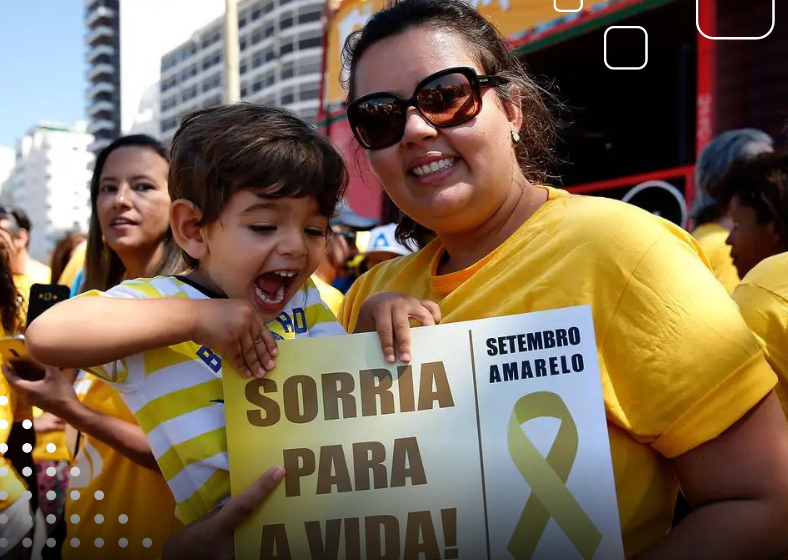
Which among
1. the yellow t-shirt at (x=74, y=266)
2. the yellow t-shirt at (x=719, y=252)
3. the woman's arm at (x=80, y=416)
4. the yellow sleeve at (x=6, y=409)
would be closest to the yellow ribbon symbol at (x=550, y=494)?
the woman's arm at (x=80, y=416)

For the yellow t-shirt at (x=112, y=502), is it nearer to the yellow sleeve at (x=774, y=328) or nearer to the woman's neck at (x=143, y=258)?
the woman's neck at (x=143, y=258)

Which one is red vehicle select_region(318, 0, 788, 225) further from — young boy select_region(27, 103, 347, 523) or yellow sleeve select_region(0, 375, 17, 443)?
yellow sleeve select_region(0, 375, 17, 443)

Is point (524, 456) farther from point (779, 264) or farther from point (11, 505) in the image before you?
point (11, 505)

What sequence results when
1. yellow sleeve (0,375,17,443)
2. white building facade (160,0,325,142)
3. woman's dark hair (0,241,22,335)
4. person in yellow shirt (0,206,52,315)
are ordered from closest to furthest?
yellow sleeve (0,375,17,443), woman's dark hair (0,241,22,335), person in yellow shirt (0,206,52,315), white building facade (160,0,325,142)

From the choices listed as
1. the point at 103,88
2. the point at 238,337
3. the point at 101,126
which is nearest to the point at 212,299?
the point at 238,337

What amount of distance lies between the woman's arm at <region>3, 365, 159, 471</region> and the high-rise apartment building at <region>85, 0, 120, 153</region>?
361ft

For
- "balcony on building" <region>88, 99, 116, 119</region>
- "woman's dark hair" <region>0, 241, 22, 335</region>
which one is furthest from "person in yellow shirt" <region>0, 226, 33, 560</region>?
"balcony on building" <region>88, 99, 116, 119</region>

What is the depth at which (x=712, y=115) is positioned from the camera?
4.62 meters

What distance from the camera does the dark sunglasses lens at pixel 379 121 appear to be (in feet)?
5.26

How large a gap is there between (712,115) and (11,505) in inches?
169

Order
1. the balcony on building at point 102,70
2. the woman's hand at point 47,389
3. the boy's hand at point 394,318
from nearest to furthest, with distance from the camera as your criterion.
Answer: the boy's hand at point 394,318
the woman's hand at point 47,389
the balcony on building at point 102,70

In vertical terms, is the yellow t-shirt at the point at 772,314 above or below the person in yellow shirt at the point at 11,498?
above

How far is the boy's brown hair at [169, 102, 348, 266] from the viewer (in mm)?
1474

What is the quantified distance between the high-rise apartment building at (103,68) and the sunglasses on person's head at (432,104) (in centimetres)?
11054
